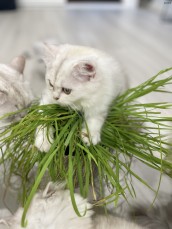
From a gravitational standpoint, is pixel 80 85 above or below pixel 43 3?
above

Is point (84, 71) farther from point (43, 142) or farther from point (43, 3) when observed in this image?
point (43, 3)

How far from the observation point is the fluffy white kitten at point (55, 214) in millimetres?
650

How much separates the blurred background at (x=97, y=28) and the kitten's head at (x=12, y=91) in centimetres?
36

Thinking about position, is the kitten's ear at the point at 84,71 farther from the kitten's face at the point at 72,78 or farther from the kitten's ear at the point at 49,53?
the kitten's ear at the point at 49,53

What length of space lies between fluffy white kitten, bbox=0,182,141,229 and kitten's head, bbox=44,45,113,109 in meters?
0.25

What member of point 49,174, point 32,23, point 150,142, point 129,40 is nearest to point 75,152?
point 49,174

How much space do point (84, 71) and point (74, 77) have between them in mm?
38

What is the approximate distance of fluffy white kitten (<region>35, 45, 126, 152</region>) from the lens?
2.33ft

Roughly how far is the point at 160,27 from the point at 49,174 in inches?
109

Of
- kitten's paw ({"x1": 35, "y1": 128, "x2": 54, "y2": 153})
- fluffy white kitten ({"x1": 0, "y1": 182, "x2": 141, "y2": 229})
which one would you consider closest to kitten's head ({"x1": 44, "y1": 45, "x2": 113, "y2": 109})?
kitten's paw ({"x1": 35, "y1": 128, "x2": 54, "y2": 153})

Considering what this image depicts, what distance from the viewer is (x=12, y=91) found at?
2.98 ft

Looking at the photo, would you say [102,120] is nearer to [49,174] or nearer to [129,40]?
[49,174]

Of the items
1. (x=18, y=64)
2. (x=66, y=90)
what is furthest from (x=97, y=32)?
(x=66, y=90)

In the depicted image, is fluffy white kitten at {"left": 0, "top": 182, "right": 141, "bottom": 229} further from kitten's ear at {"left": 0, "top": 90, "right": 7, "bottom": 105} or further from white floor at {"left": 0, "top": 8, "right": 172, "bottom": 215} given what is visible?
white floor at {"left": 0, "top": 8, "right": 172, "bottom": 215}
